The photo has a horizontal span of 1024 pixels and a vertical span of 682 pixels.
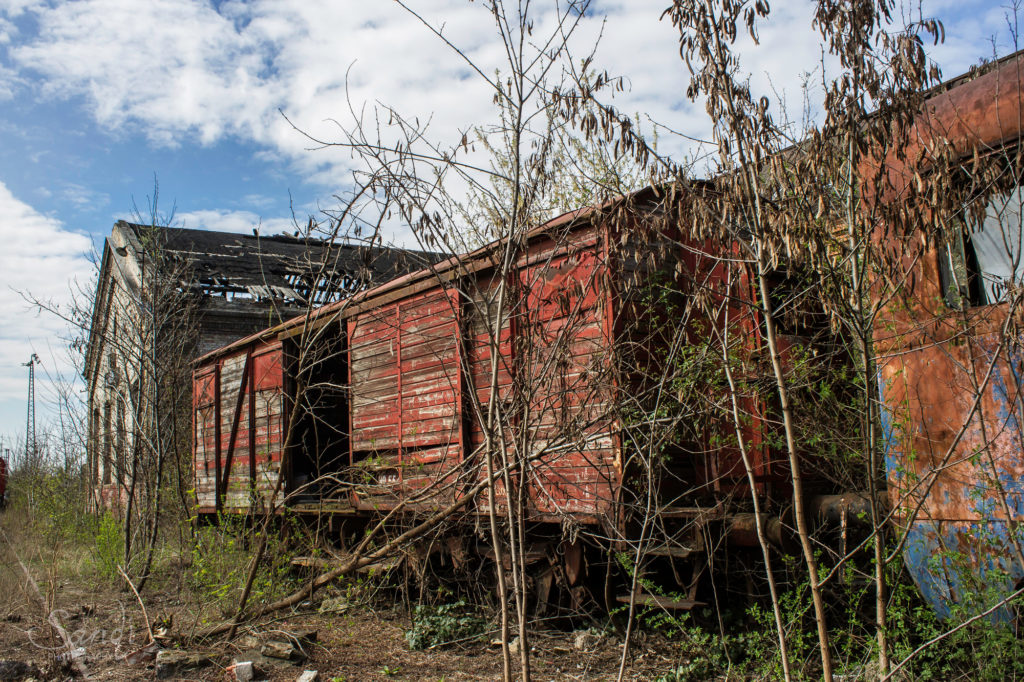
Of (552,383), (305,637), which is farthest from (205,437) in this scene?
(552,383)

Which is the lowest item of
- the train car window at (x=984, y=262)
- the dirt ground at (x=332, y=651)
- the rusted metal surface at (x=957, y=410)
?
the dirt ground at (x=332, y=651)

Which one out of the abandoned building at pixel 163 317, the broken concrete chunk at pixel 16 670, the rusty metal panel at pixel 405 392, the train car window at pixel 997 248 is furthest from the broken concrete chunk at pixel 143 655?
the train car window at pixel 997 248

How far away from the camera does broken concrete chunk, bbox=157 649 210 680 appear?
228 inches

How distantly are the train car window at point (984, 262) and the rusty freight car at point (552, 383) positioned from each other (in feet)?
3.17

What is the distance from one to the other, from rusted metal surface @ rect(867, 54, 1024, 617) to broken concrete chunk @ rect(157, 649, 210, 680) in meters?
5.17

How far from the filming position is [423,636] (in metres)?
6.56

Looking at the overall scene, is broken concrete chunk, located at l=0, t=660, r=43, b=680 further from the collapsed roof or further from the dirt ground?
the collapsed roof

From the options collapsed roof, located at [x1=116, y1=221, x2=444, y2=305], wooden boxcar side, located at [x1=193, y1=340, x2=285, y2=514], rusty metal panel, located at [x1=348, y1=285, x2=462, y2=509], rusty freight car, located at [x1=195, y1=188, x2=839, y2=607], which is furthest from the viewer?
collapsed roof, located at [x1=116, y1=221, x2=444, y2=305]

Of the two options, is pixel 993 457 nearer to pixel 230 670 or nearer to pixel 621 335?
pixel 621 335

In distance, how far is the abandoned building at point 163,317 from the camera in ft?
34.1

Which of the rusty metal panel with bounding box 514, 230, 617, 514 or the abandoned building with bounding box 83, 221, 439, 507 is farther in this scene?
the abandoned building with bounding box 83, 221, 439, 507

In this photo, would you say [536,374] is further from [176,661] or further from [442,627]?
[176,661]

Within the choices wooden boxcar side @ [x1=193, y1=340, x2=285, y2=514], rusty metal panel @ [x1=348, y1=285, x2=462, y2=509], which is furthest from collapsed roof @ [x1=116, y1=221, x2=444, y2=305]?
rusty metal panel @ [x1=348, y1=285, x2=462, y2=509]

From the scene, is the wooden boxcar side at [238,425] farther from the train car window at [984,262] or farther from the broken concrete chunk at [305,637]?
the train car window at [984,262]
